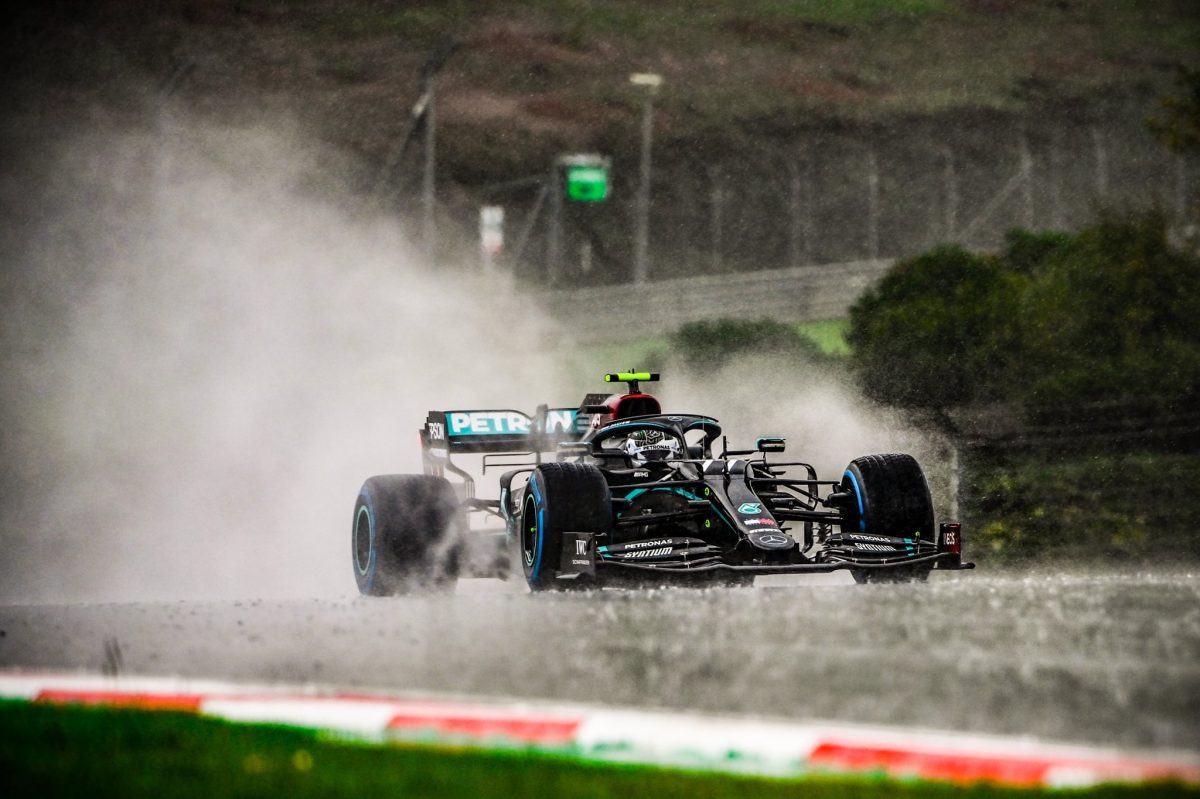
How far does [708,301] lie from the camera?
42062 millimetres

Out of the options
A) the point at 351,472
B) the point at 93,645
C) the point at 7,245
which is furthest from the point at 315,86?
the point at 93,645

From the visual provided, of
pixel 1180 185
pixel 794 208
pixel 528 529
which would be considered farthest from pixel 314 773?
pixel 1180 185

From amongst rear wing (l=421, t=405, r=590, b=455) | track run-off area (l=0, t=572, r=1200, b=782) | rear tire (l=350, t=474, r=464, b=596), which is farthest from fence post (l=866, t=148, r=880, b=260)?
track run-off area (l=0, t=572, r=1200, b=782)

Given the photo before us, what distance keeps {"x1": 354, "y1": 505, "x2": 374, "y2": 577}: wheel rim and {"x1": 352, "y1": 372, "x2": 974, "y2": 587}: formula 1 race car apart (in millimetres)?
16

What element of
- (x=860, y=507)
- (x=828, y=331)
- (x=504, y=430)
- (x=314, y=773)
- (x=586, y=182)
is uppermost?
(x=586, y=182)

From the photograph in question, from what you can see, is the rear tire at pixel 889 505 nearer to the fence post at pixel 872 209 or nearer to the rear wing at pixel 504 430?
the rear wing at pixel 504 430

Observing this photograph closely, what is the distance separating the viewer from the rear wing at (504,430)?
14219 millimetres

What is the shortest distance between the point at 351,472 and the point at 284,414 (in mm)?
3925

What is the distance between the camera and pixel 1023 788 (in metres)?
4.90

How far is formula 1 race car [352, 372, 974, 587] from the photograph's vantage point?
11.8 meters

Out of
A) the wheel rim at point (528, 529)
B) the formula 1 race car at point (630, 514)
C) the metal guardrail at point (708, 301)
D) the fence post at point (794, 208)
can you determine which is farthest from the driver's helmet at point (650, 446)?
the metal guardrail at point (708, 301)

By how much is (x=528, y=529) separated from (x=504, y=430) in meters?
2.13

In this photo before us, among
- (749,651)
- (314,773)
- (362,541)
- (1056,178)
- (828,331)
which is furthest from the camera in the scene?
(1056,178)

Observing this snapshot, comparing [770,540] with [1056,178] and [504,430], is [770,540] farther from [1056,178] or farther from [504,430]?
[1056,178]
